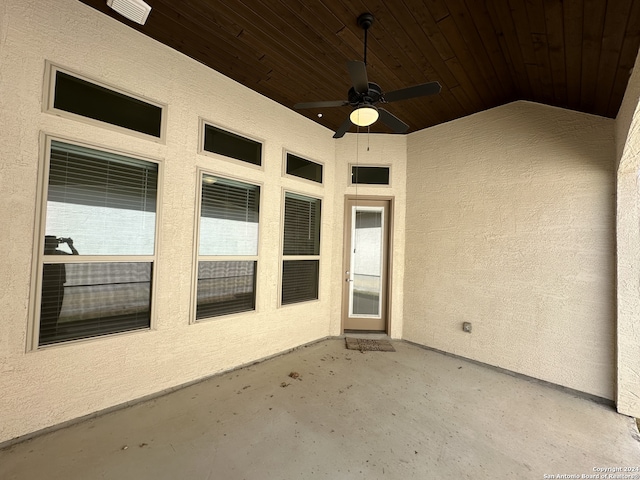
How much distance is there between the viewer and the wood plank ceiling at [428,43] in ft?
6.31

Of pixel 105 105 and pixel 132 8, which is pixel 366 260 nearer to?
pixel 105 105

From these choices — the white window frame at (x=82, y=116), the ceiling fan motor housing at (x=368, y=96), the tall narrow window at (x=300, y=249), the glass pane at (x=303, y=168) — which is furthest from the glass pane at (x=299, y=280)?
the ceiling fan motor housing at (x=368, y=96)

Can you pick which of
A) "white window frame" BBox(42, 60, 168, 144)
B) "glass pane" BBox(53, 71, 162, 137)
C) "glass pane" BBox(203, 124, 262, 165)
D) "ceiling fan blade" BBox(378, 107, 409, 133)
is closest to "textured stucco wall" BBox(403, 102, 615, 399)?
"ceiling fan blade" BBox(378, 107, 409, 133)

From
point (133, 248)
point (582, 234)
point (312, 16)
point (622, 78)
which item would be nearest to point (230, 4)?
point (312, 16)

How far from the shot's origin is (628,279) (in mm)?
2436

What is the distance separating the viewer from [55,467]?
5.63ft

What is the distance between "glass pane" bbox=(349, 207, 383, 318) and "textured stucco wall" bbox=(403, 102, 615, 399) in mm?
488

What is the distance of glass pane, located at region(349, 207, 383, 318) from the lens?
14.4 feet

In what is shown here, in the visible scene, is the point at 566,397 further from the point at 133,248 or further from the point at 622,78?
the point at 133,248

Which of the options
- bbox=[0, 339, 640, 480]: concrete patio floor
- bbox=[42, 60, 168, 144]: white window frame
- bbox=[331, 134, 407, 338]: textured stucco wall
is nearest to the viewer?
bbox=[0, 339, 640, 480]: concrete patio floor

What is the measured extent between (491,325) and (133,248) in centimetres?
405

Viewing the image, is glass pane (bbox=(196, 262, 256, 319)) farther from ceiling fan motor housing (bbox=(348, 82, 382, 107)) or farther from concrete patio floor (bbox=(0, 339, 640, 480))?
ceiling fan motor housing (bbox=(348, 82, 382, 107))

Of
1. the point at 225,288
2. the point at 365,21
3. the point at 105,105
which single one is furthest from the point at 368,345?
the point at 105,105

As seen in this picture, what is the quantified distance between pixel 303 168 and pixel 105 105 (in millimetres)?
2263
